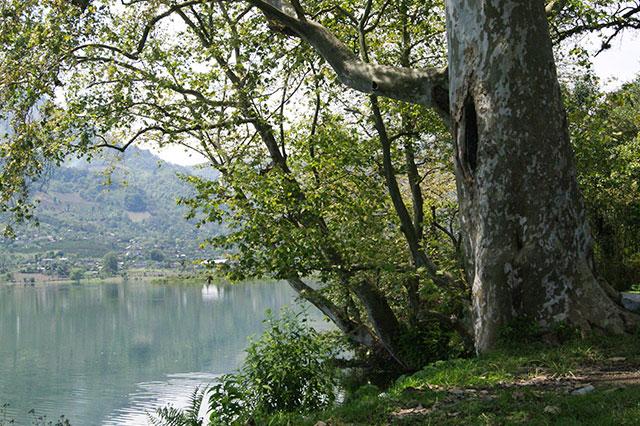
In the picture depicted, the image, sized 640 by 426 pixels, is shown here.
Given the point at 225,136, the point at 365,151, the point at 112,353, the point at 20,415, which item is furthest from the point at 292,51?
the point at 112,353

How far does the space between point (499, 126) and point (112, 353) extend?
45.2 m

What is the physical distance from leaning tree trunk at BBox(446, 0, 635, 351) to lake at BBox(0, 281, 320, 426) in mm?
11271

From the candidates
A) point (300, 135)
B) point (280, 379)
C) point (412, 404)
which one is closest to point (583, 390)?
point (412, 404)

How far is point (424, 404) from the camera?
4871mm

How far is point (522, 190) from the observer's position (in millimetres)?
6609

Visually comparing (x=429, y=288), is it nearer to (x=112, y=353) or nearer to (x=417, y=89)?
(x=417, y=89)

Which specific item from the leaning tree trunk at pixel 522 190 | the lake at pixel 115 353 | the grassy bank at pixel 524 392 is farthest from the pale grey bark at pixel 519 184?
the lake at pixel 115 353

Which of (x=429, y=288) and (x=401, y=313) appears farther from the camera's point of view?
(x=401, y=313)

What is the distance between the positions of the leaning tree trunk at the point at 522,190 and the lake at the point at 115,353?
1127cm

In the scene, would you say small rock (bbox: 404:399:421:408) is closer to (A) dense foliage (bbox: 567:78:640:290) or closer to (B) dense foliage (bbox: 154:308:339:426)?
(B) dense foliage (bbox: 154:308:339:426)

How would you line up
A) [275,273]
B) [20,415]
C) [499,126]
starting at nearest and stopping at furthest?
[499,126], [275,273], [20,415]

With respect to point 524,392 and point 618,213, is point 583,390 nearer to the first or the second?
point 524,392

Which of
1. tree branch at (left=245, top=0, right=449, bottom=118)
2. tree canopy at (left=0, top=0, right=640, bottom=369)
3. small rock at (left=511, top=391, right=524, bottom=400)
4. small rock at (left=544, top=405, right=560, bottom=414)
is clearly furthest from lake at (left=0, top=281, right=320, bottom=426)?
small rock at (left=544, top=405, right=560, bottom=414)

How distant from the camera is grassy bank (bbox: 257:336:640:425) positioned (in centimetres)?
420
